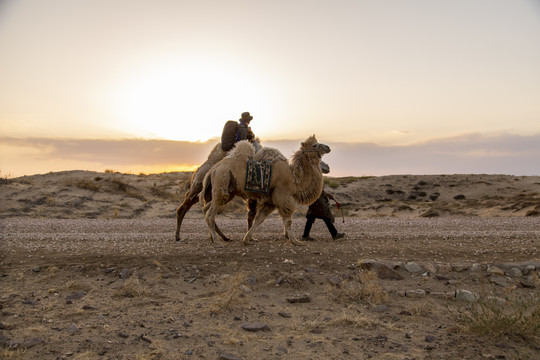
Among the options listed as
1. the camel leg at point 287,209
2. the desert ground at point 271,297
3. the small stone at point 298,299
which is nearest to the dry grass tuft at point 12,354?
the desert ground at point 271,297

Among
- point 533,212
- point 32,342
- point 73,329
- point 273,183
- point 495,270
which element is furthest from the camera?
point 533,212

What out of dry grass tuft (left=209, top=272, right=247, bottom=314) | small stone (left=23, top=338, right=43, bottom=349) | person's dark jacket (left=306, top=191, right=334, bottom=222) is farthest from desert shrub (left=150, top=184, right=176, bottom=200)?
small stone (left=23, top=338, right=43, bottom=349)

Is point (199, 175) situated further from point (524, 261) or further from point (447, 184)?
point (447, 184)

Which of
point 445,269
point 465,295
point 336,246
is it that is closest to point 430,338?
point 465,295

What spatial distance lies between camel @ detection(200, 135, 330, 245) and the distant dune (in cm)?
389

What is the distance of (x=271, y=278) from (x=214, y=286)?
3.23 ft

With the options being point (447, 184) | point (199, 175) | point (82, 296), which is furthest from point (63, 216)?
point (447, 184)

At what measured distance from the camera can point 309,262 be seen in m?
8.19

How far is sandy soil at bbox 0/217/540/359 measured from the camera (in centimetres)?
530

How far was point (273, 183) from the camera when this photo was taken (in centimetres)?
1015

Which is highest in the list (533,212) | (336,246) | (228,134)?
(228,134)

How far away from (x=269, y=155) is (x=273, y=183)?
0.75 meters

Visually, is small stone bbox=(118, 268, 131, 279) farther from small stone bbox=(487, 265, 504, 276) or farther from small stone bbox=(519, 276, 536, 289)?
small stone bbox=(519, 276, 536, 289)

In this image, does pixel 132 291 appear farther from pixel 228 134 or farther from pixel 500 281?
pixel 500 281
